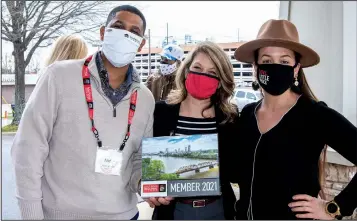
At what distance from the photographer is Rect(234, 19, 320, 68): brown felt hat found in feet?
5.21

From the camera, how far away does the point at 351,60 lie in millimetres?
3773

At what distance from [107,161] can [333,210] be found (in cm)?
98

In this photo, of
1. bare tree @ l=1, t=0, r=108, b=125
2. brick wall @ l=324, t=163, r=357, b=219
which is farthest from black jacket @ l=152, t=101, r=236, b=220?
brick wall @ l=324, t=163, r=357, b=219

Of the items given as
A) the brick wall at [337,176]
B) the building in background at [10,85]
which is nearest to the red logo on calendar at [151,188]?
the building in background at [10,85]

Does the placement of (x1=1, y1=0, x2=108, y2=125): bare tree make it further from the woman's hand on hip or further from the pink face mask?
the woman's hand on hip

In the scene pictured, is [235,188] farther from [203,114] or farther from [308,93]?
[308,93]

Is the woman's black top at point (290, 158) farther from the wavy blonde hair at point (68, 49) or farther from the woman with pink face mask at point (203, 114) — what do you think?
the wavy blonde hair at point (68, 49)

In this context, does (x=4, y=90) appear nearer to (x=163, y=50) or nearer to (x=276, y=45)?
(x=163, y=50)

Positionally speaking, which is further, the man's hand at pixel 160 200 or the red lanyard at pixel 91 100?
the man's hand at pixel 160 200

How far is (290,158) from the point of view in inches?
57.2

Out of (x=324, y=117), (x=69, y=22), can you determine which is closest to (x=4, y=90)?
(x=69, y=22)

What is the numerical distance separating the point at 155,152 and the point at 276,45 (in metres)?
0.78

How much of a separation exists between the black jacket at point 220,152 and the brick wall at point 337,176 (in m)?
2.02

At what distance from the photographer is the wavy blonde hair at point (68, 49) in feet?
7.95
